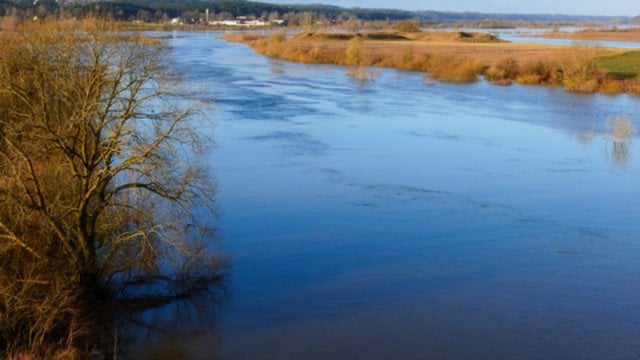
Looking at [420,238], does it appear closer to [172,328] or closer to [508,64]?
[172,328]

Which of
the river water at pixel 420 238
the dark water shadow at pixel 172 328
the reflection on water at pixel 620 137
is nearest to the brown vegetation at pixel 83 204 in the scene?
the dark water shadow at pixel 172 328

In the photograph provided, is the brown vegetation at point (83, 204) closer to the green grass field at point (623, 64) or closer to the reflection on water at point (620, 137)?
the reflection on water at point (620, 137)

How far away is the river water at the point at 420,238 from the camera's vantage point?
9.45 meters

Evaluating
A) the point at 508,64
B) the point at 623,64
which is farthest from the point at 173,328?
the point at 623,64

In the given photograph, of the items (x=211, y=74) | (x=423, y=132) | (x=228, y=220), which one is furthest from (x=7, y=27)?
(x=211, y=74)

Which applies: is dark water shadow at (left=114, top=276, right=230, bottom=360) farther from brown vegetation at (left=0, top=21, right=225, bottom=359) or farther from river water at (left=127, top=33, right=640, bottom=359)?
brown vegetation at (left=0, top=21, right=225, bottom=359)

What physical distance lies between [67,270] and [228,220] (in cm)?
438

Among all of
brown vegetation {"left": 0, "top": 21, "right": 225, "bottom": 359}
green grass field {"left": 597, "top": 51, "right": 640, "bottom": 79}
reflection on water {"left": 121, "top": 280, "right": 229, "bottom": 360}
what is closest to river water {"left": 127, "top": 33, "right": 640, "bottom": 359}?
reflection on water {"left": 121, "top": 280, "right": 229, "bottom": 360}

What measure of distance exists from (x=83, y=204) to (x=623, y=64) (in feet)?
133

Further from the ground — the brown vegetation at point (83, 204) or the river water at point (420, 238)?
the brown vegetation at point (83, 204)

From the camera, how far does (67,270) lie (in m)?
9.65

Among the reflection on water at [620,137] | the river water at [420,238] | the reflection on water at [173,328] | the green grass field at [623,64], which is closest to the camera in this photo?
the reflection on water at [173,328]

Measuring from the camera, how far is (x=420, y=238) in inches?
518

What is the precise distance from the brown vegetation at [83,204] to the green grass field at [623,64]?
110 feet
